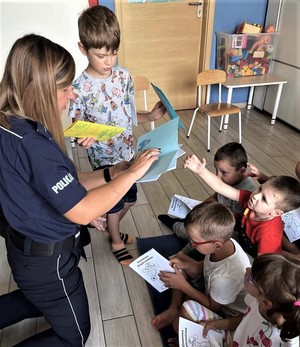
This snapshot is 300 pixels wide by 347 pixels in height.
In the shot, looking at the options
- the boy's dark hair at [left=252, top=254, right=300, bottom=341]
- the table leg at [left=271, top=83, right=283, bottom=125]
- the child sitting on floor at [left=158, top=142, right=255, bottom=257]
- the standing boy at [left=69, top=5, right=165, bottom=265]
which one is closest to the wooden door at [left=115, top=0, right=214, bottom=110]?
the table leg at [left=271, top=83, right=283, bottom=125]

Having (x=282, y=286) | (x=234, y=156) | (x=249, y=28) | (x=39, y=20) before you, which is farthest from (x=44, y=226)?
(x=249, y=28)

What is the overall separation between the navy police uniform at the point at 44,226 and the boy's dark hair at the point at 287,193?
35.6 inches

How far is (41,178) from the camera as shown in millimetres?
941

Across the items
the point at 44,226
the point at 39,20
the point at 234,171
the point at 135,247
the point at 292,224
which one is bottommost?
the point at 135,247

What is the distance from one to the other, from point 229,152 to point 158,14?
2477 mm

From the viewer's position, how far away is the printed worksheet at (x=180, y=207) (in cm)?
221

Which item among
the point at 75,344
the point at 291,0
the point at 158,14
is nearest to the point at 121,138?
the point at 75,344

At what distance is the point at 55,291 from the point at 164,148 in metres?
0.67

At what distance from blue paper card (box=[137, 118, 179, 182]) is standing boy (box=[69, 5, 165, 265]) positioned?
385mm

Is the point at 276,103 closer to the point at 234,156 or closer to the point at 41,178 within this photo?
the point at 234,156

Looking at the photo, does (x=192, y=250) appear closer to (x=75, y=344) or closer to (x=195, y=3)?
(x=75, y=344)

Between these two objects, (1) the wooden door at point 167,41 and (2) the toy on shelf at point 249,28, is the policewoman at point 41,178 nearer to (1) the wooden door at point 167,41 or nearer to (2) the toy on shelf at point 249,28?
(1) the wooden door at point 167,41

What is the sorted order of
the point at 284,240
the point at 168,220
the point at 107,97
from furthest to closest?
the point at 168,220, the point at 284,240, the point at 107,97

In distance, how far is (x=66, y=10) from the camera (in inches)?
118
